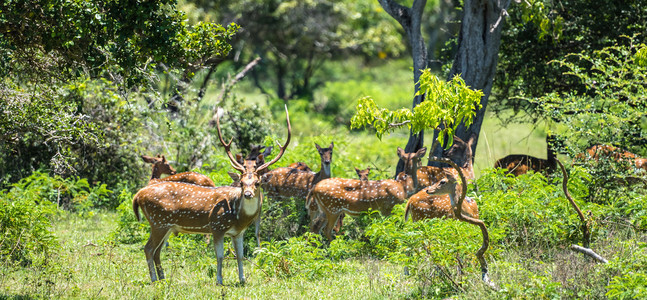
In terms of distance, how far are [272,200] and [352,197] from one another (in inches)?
69.1

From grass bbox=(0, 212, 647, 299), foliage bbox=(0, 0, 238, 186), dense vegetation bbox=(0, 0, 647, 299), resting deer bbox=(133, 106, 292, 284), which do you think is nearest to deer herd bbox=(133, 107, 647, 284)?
resting deer bbox=(133, 106, 292, 284)

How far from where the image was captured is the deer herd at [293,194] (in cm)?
862

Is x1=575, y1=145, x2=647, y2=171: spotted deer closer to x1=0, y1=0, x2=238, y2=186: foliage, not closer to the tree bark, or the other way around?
the tree bark

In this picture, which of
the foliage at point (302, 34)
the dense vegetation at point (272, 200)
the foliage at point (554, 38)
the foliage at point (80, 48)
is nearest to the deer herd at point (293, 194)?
the dense vegetation at point (272, 200)

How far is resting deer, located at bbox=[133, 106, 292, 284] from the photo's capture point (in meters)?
8.62

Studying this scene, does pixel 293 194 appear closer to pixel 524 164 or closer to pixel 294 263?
pixel 294 263

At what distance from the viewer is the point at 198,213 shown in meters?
8.77

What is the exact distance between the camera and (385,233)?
8.53 meters

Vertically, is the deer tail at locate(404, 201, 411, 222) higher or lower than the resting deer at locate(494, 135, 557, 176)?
higher

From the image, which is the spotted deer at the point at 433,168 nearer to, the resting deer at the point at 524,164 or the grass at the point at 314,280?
the resting deer at the point at 524,164

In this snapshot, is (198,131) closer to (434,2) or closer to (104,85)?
(104,85)

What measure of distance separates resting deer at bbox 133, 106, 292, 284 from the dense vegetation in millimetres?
310

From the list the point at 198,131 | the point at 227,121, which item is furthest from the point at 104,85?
the point at 227,121

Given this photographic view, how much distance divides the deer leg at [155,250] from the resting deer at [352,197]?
250 centimetres
